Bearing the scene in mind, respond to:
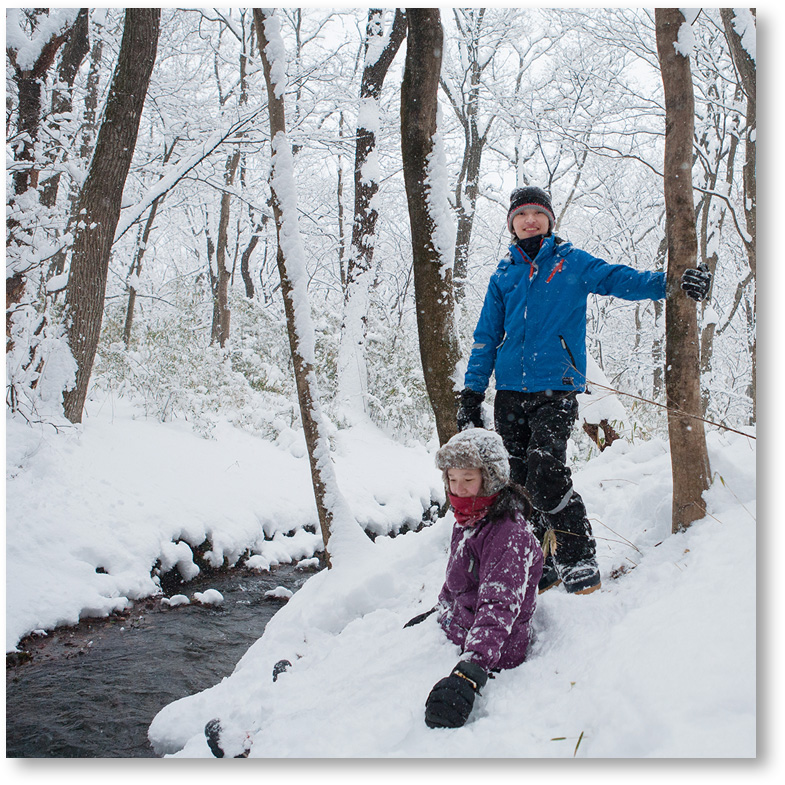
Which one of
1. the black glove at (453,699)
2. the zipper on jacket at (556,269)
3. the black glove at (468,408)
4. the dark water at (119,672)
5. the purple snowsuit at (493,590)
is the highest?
the zipper on jacket at (556,269)

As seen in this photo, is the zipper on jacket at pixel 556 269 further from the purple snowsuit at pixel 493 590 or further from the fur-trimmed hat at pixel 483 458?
the purple snowsuit at pixel 493 590

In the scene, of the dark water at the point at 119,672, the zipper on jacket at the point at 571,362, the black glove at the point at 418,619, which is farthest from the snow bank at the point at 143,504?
the zipper on jacket at the point at 571,362

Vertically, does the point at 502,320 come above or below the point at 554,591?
above

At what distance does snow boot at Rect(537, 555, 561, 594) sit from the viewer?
262 centimetres

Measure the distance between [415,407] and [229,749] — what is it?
7094 millimetres

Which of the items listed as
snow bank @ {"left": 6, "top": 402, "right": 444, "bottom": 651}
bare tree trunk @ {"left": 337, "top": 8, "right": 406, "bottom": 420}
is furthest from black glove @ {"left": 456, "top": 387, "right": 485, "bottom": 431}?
bare tree trunk @ {"left": 337, "top": 8, "right": 406, "bottom": 420}

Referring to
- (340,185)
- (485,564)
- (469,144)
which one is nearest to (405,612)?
(485,564)

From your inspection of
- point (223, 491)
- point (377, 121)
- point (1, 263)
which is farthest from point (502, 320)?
point (377, 121)

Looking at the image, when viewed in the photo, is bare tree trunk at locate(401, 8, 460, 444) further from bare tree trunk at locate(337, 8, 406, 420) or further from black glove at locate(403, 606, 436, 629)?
bare tree trunk at locate(337, 8, 406, 420)

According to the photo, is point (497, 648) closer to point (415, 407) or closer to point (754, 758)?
point (754, 758)

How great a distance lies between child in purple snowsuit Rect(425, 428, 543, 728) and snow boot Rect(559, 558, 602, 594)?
0.46 m

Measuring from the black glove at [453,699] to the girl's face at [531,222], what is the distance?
1839mm

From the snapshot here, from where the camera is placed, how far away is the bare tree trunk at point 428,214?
11.7 feet

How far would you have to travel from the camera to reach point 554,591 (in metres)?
2.53
